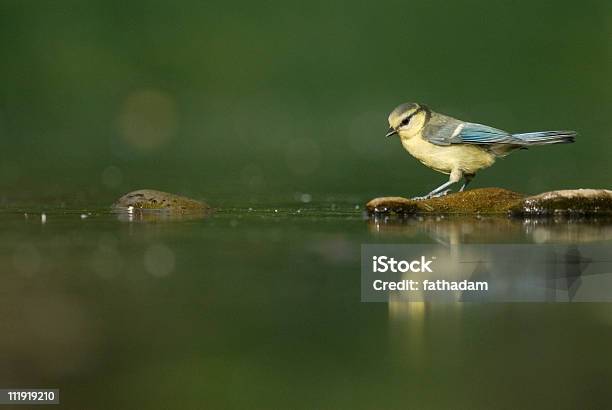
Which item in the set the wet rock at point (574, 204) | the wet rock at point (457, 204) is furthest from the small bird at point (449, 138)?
the wet rock at point (574, 204)

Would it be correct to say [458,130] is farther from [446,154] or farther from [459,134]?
[446,154]

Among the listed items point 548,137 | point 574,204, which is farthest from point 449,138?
point 574,204

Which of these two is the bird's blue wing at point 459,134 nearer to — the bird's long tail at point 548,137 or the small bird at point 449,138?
the small bird at point 449,138

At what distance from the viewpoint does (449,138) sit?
864 cm

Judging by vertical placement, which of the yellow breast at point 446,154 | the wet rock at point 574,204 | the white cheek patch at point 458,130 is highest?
the white cheek patch at point 458,130

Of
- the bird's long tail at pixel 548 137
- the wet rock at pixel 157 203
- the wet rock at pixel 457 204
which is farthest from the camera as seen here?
the wet rock at pixel 157 203

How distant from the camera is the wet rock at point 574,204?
341 inches

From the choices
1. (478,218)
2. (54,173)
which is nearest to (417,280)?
(478,218)

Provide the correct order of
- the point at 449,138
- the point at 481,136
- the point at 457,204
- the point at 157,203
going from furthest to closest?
the point at 157,203
the point at 457,204
the point at 481,136
the point at 449,138

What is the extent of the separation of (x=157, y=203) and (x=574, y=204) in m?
3.90

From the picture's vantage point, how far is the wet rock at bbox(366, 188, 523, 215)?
28.5 ft

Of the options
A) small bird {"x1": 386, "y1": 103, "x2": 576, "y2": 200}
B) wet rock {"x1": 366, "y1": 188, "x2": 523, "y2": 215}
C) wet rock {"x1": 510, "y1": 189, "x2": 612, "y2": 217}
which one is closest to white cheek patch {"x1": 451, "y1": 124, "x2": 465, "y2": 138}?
small bird {"x1": 386, "y1": 103, "x2": 576, "y2": 200}

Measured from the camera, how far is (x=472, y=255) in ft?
21.3

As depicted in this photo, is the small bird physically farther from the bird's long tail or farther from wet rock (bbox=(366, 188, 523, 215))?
wet rock (bbox=(366, 188, 523, 215))
